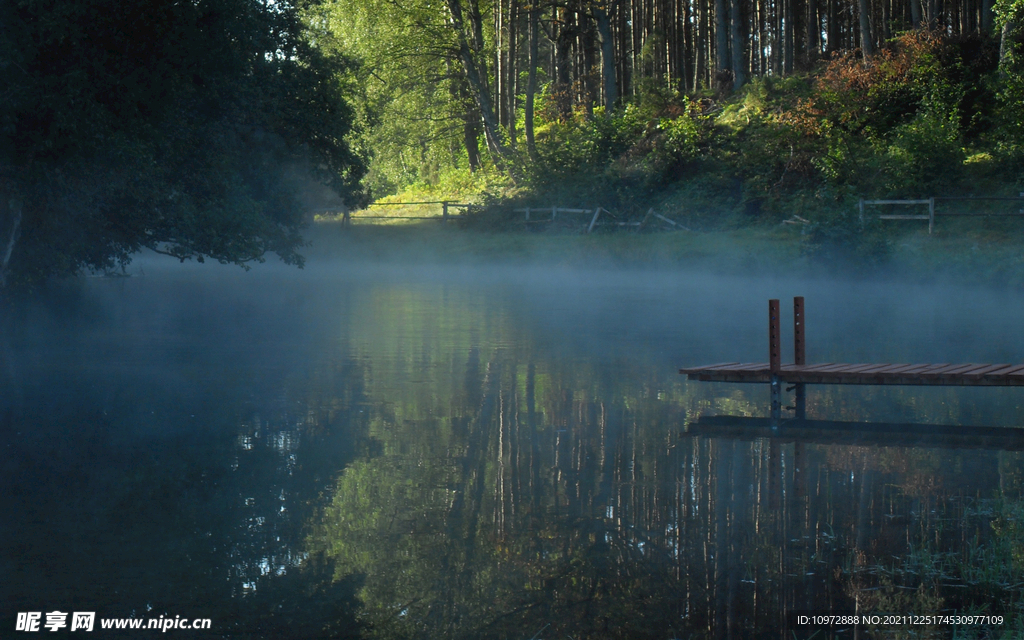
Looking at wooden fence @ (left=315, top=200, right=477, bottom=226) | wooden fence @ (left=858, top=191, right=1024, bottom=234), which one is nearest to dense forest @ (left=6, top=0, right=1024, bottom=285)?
wooden fence @ (left=858, top=191, right=1024, bottom=234)

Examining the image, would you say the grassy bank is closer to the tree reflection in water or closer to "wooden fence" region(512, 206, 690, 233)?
"wooden fence" region(512, 206, 690, 233)

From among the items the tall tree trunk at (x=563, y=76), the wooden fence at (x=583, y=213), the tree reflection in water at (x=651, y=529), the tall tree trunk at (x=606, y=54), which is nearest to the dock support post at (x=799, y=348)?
the tree reflection in water at (x=651, y=529)

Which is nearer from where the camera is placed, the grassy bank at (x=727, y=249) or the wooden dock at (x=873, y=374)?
the wooden dock at (x=873, y=374)

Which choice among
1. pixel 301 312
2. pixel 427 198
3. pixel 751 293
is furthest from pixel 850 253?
pixel 427 198

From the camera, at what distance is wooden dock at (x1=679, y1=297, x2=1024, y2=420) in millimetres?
10227

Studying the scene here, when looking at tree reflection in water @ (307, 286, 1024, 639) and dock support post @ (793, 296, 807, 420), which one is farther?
dock support post @ (793, 296, 807, 420)

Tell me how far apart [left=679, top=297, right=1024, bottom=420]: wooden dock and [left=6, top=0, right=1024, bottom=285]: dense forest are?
11.5m

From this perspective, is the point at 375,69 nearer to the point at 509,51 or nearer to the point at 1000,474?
the point at 509,51

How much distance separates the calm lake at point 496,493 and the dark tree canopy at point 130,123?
292cm

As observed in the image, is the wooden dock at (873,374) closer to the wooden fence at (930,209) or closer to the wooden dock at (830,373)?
the wooden dock at (830,373)

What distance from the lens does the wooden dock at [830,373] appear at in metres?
10.2

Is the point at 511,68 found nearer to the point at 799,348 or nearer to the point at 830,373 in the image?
the point at 799,348

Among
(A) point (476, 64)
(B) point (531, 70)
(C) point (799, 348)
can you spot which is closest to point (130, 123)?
(C) point (799, 348)

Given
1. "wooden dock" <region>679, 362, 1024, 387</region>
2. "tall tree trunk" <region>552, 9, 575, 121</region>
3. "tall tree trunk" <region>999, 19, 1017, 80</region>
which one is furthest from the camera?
"tall tree trunk" <region>552, 9, 575, 121</region>
